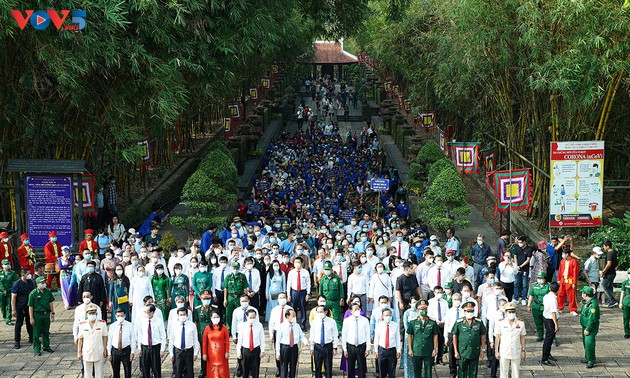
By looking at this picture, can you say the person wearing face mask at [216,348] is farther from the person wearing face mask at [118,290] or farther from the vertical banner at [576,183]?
the vertical banner at [576,183]

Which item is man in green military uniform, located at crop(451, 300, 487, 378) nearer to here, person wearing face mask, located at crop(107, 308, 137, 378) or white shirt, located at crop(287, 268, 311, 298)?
white shirt, located at crop(287, 268, 311, 298)

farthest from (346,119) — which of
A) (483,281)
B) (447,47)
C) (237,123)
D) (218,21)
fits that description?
(483,281)

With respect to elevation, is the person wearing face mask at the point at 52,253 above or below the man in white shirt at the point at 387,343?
above

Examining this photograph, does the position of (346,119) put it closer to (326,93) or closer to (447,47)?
(326,93)

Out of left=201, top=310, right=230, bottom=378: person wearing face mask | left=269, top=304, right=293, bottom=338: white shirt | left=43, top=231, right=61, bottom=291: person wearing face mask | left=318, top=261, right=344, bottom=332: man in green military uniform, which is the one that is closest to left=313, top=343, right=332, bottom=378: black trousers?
left=269, top=304, right=293, bottom=338: white shirt

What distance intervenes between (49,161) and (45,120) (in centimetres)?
155

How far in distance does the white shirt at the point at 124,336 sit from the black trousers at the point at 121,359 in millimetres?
65

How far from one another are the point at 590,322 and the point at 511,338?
1.70 metres

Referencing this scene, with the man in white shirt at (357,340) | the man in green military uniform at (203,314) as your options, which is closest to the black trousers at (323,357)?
the man in white shirt at (357,340)

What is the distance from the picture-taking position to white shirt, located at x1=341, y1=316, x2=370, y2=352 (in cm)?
1288

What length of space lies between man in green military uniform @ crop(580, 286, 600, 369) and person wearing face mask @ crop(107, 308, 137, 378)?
6341 mm

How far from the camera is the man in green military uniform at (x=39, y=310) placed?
14453 millimetres

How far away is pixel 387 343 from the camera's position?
42.1ft

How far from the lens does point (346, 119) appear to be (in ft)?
188
